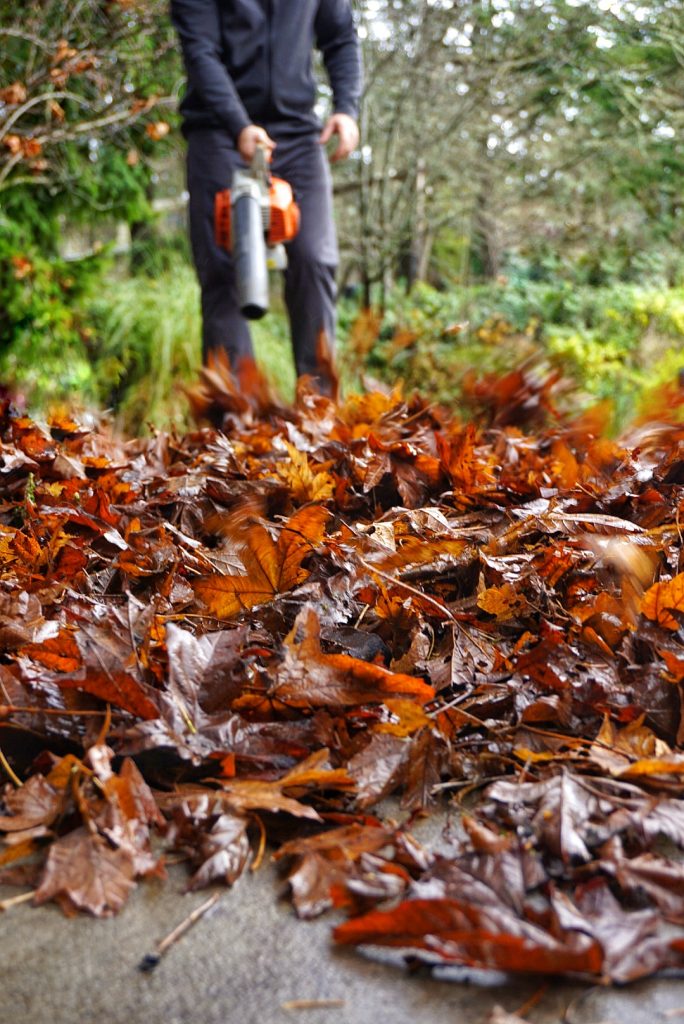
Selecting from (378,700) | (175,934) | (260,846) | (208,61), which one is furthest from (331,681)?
(208,61)

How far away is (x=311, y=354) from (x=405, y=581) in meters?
2.95

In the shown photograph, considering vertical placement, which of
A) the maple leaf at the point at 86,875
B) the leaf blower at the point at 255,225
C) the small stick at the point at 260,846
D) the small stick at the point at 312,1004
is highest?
the leaf blower at the point at 255,225

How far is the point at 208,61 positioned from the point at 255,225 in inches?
34.2

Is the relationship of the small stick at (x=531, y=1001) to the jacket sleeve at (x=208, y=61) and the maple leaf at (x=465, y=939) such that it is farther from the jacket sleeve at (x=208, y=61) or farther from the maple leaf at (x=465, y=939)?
the jacket sleeve at (x=208, y=61)

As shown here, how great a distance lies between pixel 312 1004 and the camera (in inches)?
29.3

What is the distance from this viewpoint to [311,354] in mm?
4191

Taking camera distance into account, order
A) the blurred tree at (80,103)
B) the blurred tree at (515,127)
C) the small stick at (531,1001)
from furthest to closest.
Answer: the blurred tree at (515,127)
the blurred tree at (80,103)
the small stick at (531,1001)

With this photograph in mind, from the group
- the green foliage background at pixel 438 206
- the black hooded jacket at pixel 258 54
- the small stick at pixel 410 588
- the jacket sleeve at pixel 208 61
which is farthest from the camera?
the green foliage background at pixel 438 206

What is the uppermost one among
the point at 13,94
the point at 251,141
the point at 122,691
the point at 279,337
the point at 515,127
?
the point at 13,94

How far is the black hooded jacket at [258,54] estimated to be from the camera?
401cm

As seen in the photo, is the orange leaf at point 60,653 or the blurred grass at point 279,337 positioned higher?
the orange leaf at point 60,653

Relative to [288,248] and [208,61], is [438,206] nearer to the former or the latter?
[288,248]

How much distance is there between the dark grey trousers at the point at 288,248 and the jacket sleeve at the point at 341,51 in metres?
0.35

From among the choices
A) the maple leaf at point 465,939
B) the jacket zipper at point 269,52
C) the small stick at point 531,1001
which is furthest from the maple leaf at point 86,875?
the jacket zipper at point 269,52
